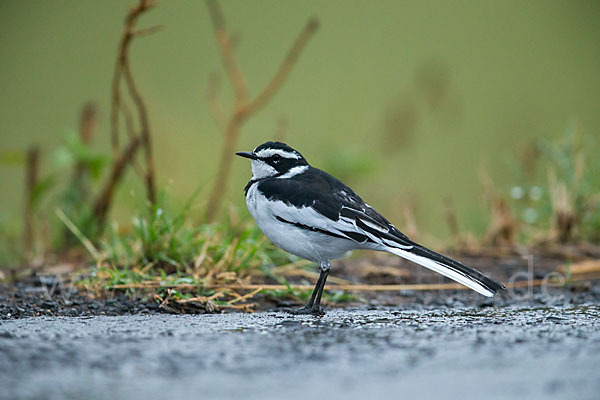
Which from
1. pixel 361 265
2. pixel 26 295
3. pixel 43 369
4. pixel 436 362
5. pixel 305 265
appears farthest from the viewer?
pixel 361 265

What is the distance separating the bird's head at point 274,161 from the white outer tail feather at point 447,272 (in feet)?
3.16

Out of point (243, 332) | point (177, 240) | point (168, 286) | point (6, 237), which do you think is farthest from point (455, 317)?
point (6, 237)

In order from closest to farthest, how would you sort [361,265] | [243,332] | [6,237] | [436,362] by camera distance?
[436,362] < [243,332] < [361,265] < [6,237]

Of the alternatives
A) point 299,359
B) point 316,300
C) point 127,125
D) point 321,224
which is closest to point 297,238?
point 321,224

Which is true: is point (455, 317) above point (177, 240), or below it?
below

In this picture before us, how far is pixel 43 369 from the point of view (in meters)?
1.92

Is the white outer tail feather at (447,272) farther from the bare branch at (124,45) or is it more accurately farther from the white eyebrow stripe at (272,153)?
the bare branch at (124,45)

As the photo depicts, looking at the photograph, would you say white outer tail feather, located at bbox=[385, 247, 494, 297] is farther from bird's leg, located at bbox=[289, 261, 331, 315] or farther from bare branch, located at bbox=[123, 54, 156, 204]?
bare branch, located at bbox=[123, 54, 156, 204]

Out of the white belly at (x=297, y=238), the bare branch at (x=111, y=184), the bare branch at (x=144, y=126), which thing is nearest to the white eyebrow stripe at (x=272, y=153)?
the white belly at (x=297, y=238)

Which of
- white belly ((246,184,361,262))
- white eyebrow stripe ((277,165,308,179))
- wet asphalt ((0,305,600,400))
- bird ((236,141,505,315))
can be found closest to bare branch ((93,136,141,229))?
white eyebrow stripe ((277,165,308,179))

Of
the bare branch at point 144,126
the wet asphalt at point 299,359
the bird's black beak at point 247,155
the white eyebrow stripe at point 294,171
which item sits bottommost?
the wet asphalt at point 299,359

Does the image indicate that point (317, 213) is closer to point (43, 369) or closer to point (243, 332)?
point (243, 332)

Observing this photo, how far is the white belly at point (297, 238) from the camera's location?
144 inches

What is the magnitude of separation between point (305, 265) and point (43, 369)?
3.16 m
